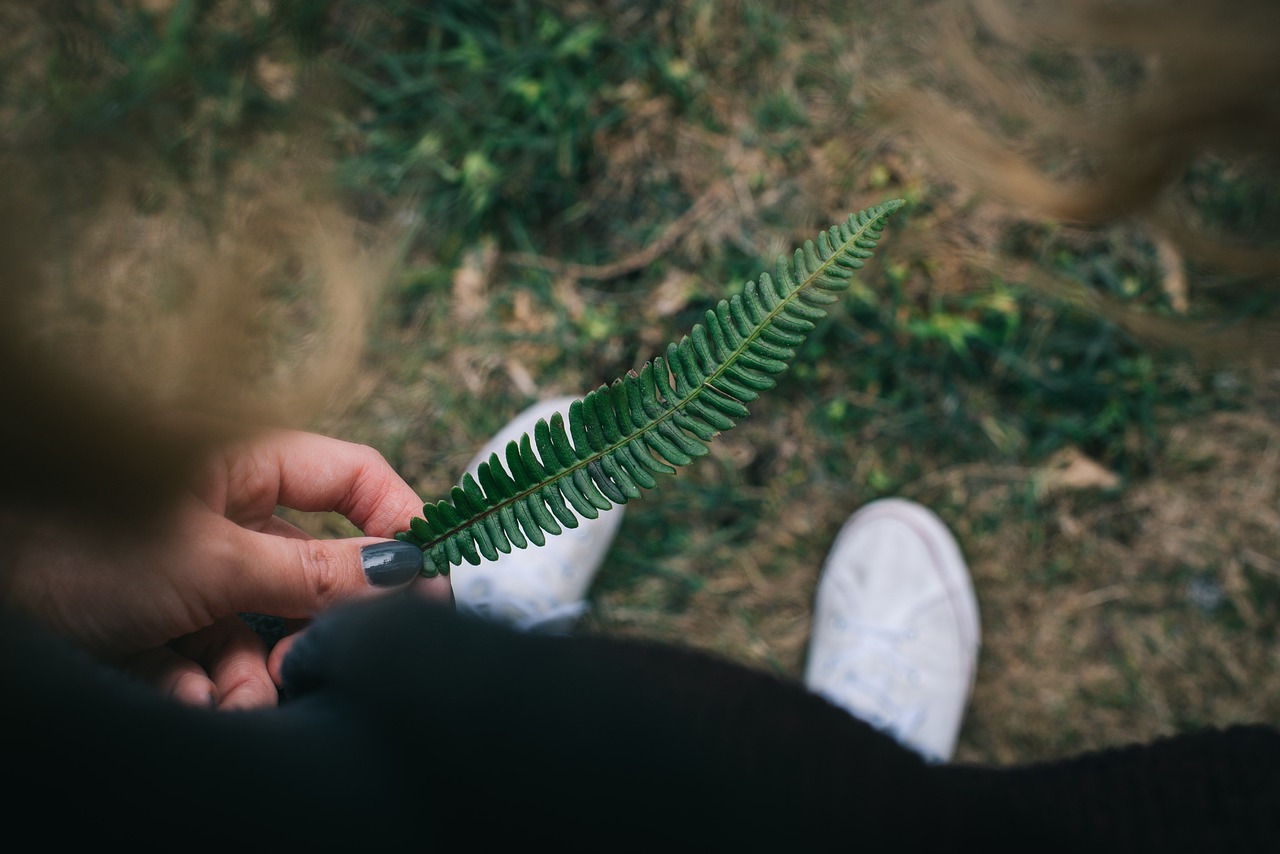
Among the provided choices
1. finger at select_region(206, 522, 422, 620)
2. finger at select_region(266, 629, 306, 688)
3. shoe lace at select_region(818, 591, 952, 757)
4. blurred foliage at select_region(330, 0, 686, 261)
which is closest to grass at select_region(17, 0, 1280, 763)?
blurred foliage at select_region(330, 0, 686, 261)

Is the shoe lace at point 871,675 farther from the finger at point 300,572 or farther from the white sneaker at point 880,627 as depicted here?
the finger at point 300,572

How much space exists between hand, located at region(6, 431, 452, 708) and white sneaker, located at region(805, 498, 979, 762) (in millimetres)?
1409

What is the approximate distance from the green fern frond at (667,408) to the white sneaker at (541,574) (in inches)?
46.5

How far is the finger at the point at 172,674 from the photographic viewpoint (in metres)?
1.12

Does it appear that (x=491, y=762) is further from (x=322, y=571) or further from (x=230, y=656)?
(x=230, y=656)

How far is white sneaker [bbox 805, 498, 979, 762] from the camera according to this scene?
2.33m

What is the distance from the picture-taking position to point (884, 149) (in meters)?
2.40

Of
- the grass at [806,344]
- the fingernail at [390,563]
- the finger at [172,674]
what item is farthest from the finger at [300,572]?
the grass at [806,344]

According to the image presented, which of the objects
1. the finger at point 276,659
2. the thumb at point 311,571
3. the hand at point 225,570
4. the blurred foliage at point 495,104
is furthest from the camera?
the blurred foliage at point 495,104

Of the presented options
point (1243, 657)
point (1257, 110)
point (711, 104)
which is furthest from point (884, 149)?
point (1243, 657)

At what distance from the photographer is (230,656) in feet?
4.00

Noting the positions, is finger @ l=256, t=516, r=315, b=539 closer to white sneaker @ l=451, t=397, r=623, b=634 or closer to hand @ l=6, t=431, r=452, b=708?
hand @ l=6, t=431, r=452, b=708

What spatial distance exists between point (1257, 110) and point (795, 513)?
57.5 inches

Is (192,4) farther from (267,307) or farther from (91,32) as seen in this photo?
(267,307)
